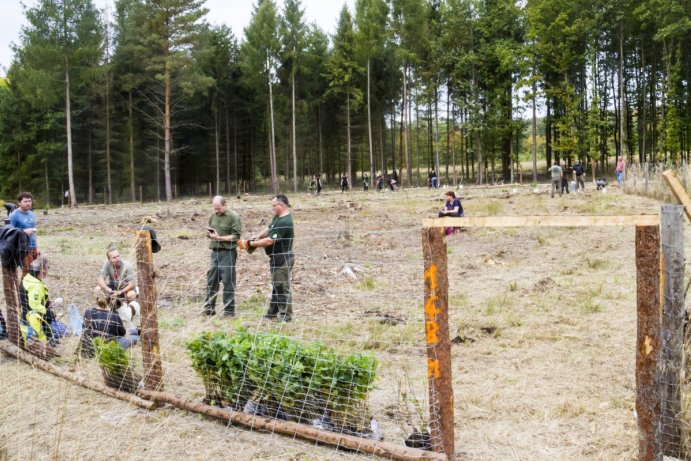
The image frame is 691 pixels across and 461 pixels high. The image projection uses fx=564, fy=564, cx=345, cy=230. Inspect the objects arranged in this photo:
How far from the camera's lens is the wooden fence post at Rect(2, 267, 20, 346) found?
6.37 m

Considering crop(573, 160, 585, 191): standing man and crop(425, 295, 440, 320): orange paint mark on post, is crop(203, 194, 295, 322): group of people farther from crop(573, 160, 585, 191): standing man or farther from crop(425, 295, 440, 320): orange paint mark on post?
crop(573, 160, 585, 191): standing man

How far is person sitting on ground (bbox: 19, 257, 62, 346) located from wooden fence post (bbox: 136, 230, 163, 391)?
6.19ft

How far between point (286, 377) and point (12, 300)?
4.10 m

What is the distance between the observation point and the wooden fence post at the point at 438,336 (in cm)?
354

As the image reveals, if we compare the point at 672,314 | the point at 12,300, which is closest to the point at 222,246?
the point at 12,300

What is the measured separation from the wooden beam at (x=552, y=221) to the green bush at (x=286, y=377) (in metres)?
1.29

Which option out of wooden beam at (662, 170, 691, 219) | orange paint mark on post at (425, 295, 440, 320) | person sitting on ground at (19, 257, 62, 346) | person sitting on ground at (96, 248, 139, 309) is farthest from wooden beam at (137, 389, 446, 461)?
wooden beam at (662, 170, 691, 219)

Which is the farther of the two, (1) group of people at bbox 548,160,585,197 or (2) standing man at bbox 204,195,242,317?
(1) group of people at bbox 548,160,585,197

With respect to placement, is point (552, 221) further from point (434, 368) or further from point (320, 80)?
point (320, 80)

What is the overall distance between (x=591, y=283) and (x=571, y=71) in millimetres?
33169

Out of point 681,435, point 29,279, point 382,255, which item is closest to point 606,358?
point 681,435

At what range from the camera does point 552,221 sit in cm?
341

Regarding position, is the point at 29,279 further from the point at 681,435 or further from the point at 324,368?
the point at 681,435

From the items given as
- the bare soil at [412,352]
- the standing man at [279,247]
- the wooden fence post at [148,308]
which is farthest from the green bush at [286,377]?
the standing man at [279,247]
